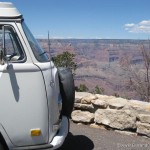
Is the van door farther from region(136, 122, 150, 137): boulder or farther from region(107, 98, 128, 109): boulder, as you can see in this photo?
region(107, 98, 128, 109): boulder

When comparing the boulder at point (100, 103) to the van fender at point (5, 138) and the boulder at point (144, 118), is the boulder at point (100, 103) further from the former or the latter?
the van fender at point (5, 138)

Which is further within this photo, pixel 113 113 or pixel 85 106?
pixel 85 106

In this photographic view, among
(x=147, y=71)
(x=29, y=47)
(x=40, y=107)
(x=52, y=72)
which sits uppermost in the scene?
(x=29, y=47)

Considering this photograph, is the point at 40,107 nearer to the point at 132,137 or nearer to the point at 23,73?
the point at 23,73

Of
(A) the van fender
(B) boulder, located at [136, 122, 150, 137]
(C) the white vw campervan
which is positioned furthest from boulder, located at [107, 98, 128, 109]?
(A) the van fender

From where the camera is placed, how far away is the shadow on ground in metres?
6.51

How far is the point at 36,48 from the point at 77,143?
2.38 metres

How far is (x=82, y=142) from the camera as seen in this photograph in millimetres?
6871

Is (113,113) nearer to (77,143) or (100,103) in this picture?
(100,103)

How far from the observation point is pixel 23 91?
4.62 metres

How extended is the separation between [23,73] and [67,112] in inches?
49.1

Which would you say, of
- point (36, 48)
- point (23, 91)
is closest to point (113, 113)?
point (36, 48)

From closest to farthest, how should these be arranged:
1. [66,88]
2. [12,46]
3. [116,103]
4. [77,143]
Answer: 1. [12,46]
2. [66,88]
3. [77,143]
4. [116,103]

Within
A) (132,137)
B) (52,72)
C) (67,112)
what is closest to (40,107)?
A: (52,72)
